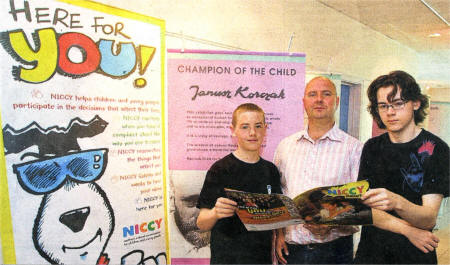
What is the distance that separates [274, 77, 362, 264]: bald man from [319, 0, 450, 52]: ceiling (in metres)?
0.24

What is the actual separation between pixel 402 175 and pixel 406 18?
1.66 feet

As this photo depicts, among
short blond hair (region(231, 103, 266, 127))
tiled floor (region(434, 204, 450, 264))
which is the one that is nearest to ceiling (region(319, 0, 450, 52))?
short blond hair (region(231, 103, 266, 127))

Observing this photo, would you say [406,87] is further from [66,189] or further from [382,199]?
[66,189]

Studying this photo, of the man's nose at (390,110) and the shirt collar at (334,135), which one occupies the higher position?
the man's nose at (390,110)

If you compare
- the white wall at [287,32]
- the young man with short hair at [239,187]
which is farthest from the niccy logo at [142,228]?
the white wall at [287,32]

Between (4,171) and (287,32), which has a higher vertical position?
(287,32)

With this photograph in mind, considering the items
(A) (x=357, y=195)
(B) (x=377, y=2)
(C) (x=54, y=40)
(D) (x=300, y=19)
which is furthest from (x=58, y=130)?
(B) (x=377, y=2)

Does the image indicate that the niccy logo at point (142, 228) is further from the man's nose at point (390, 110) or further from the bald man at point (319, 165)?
the man's nose at point (390, 110)

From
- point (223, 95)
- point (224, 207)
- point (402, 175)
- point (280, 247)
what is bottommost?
point (280, 247)

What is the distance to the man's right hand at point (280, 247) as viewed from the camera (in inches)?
39.4

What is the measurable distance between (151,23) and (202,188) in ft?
1.91

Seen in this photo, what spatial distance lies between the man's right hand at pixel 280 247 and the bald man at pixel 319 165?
0.07 feet

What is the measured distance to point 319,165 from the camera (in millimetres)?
950

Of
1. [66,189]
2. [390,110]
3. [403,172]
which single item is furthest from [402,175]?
[66,189]
